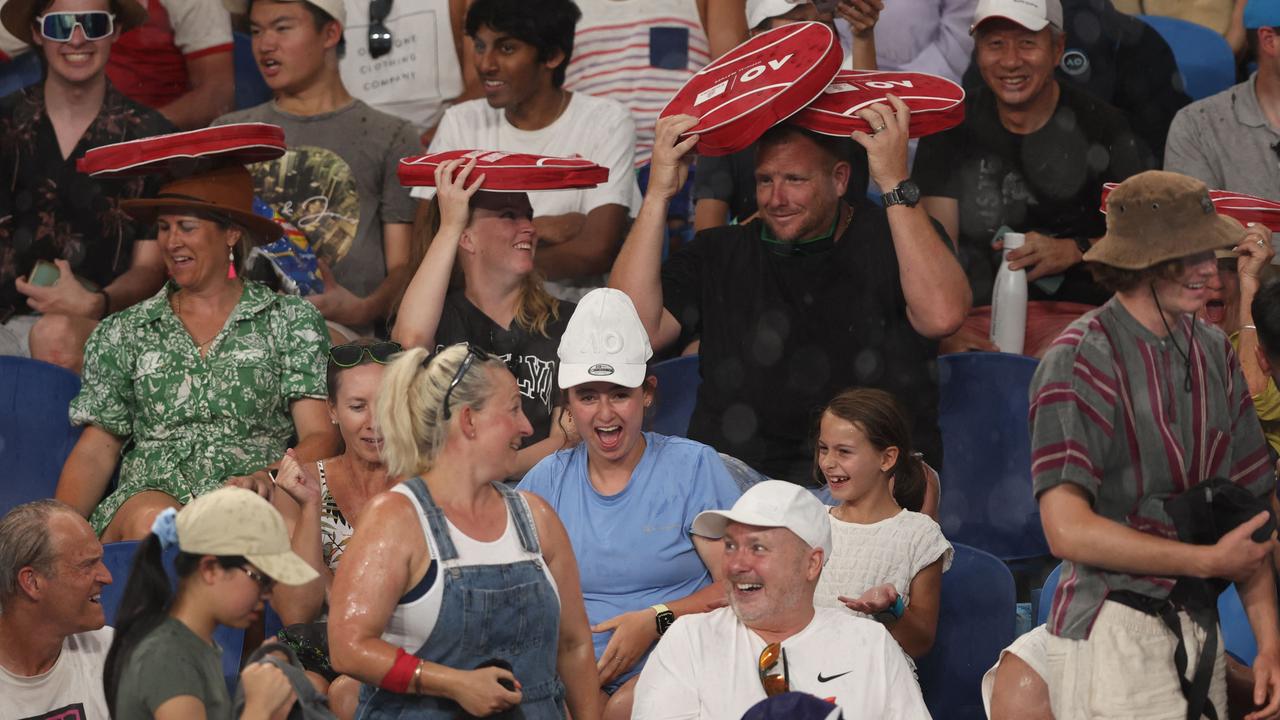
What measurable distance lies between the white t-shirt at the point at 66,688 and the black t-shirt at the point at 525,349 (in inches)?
58.5

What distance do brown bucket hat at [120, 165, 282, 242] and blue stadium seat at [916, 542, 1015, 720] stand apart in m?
2.47

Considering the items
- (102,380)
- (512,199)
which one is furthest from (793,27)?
(102,380)

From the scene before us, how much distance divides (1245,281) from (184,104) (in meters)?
4.12

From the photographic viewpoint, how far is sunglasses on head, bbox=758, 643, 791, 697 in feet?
11.7

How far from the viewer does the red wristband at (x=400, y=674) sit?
3.18 metres

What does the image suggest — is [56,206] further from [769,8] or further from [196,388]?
[769,8]

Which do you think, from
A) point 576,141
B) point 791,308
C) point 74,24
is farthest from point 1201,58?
point 74,24

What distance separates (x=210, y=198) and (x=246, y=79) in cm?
213

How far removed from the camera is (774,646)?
3.58 meters

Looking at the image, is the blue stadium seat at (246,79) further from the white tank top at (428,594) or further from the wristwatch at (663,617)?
the white tank top at (428,594)

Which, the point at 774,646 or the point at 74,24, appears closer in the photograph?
the point at 774,646

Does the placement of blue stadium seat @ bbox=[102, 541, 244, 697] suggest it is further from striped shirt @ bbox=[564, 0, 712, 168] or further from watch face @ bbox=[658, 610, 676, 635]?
striped shirt @ bbox=[564, 0, 712, 168]

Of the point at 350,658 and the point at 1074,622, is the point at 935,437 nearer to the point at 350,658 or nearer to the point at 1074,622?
the point at 1074,622

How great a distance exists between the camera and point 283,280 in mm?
5637
